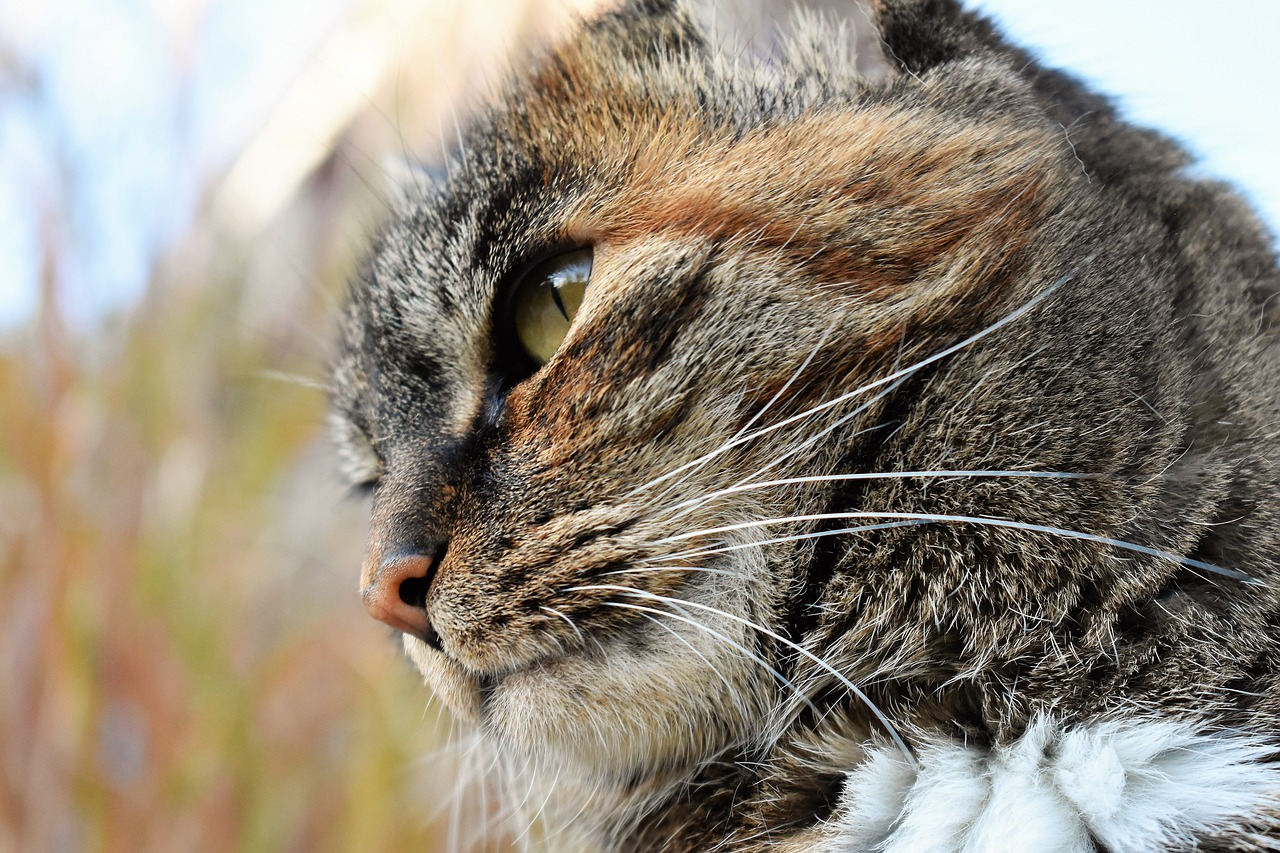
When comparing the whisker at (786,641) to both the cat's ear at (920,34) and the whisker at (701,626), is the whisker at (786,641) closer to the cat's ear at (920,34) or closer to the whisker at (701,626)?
the whisker at (701,626)

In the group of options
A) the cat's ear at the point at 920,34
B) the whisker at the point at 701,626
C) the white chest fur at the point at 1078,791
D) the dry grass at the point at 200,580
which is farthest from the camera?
the dry grass at the point at 200,580

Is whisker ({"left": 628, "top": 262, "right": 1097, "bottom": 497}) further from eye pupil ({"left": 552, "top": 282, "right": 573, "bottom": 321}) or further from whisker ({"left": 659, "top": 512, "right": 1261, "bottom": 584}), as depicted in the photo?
eye pupil ({"left": 552, "top": 282, "right": 573, "bottom": 321})

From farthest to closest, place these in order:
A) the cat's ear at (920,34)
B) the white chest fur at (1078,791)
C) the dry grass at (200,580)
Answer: the dry grass at (200,580) → the cat's ear at (920,34) → the white chest fur at (1078,791)

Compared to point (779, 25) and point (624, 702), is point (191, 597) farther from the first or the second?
point (779, 25)

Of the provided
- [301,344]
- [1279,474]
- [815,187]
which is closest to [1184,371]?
[1279,474]

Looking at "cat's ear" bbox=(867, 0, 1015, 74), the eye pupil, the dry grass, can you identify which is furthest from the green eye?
the dry grass

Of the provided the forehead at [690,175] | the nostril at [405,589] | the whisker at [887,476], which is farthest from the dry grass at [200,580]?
the whisker at [887,476]

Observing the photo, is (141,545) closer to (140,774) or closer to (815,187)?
(140,774)
